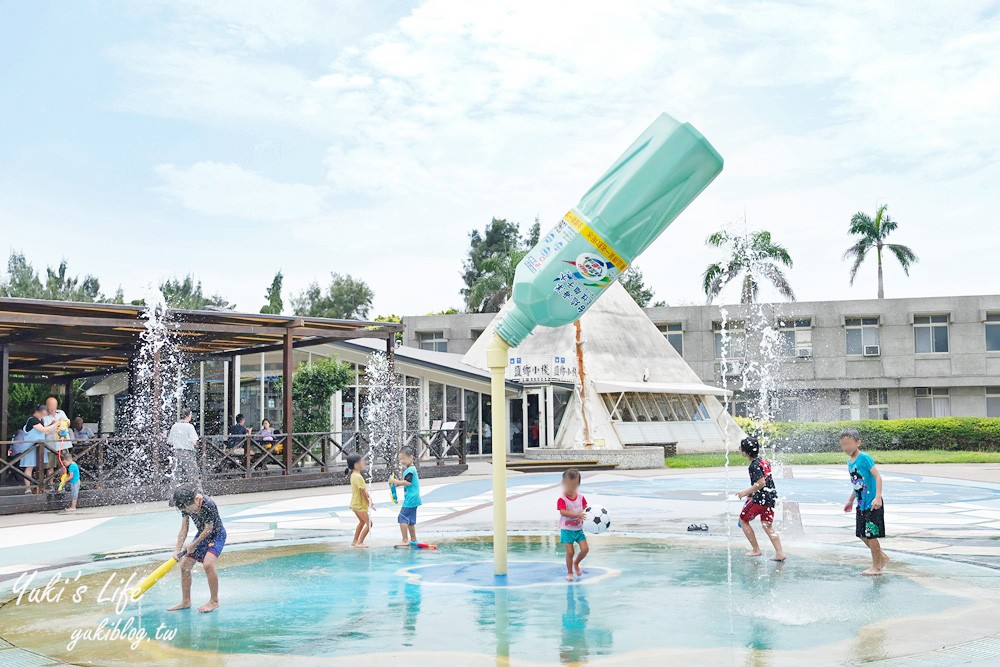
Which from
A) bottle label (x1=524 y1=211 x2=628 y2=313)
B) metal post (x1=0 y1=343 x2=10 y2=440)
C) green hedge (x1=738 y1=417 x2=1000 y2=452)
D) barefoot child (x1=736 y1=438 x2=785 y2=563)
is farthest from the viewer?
green hedge (x1=738 y1=417 x2=1000 y2=452)

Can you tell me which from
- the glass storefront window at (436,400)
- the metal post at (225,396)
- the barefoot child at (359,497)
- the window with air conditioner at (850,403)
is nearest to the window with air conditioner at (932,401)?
the window with air conditioner at (850,403)

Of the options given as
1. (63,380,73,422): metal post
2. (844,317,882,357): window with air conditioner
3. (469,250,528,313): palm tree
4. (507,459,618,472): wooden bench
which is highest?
(469,250,528,313): palm tree

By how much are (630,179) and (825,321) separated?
4073cm

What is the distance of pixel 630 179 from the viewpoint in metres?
7.67

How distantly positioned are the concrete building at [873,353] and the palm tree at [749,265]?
47.6 inches

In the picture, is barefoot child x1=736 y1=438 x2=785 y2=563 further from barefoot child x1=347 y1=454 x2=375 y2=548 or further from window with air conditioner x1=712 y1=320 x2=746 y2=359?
window with air conditioner x1=712 y1=320 x2=746 y2=359

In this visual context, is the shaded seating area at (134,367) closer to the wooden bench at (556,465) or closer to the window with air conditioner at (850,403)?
the wooden bench at (556,465)

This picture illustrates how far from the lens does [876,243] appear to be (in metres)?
49.5

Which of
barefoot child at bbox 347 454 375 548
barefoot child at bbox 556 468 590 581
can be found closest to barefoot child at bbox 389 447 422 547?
barefoot child at bbox 347 454 375 548

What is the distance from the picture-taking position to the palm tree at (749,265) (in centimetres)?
4447

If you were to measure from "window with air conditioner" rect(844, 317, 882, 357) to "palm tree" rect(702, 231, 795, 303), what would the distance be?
3.45 meters

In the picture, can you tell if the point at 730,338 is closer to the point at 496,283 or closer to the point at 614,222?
the point at 496,283

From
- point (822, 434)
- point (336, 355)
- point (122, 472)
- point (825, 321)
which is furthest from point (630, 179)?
point (825, 321)

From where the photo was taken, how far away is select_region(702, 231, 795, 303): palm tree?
4447cm
